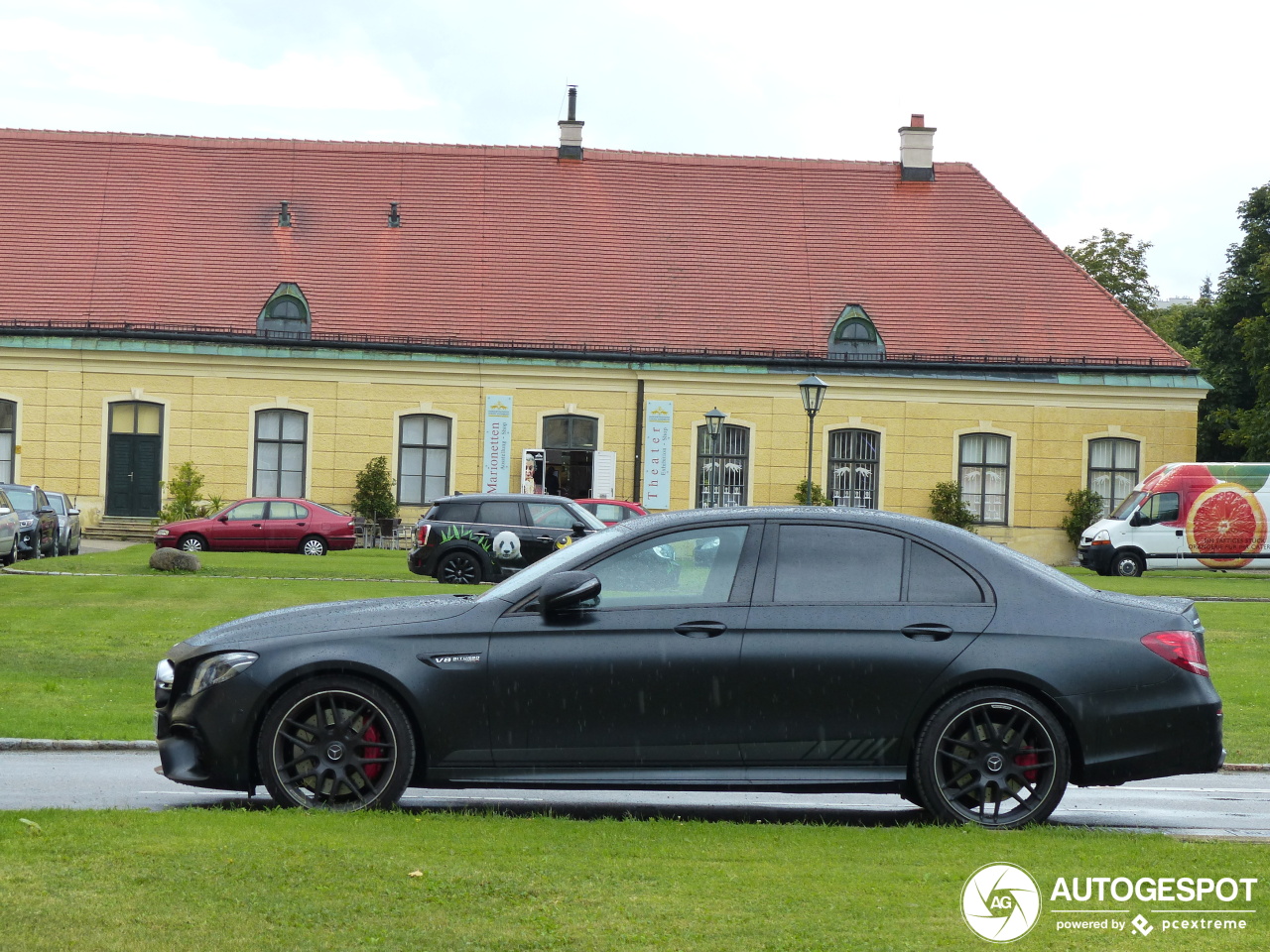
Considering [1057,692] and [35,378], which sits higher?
[35,378]

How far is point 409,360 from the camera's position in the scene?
43531 millimetres

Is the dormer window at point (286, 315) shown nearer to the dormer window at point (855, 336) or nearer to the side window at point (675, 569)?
the dormer window at point (855, 336)

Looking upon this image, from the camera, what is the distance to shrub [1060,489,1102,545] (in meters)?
44.1

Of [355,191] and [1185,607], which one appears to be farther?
[355,191]

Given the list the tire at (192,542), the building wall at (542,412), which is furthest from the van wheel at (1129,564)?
the tire at (192,542)

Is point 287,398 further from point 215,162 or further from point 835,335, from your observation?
point 835,335

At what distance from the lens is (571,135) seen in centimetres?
4969

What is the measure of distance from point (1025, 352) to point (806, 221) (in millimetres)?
7621

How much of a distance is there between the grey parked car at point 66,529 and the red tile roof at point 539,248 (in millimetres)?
8289

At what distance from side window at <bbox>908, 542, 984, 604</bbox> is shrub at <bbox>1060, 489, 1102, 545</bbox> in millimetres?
37114

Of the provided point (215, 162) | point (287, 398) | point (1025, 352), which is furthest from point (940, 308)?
point (215, 162)

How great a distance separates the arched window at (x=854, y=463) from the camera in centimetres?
4456

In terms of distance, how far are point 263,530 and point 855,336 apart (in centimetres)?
1688
